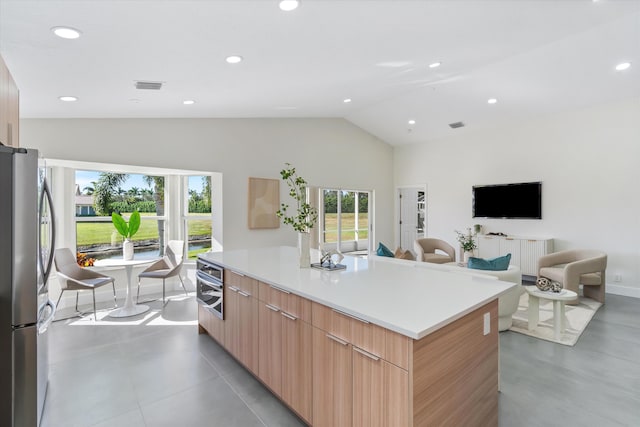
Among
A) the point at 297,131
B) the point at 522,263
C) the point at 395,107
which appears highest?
the point at 395,107

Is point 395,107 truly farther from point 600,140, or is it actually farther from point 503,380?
point 503,380

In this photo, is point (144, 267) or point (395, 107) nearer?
point (144, 267)

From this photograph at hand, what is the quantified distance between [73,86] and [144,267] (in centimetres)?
317

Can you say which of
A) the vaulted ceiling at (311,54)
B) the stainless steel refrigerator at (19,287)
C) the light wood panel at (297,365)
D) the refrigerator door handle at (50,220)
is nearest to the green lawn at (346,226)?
the vaulted ceiling at (311,54)

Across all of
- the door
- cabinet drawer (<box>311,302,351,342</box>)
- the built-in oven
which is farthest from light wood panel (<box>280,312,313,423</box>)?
the door

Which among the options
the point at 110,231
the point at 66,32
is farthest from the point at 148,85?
the point at 110,231

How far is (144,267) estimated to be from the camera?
5.17m

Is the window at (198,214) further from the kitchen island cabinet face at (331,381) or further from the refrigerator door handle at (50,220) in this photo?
the kitchen island cabinet face at (331,381)

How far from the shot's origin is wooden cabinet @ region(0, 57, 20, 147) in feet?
5.94

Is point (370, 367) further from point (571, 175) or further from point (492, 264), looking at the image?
point (571, 175)

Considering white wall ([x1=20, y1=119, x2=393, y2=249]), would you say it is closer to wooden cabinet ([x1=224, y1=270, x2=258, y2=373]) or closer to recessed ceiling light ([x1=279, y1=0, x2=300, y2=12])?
wooden cabinet ([x1=224, y1=270, x2=258, y2=373])

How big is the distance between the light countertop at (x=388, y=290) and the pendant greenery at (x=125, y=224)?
2.62m

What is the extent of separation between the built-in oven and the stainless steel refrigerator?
1.24 metres

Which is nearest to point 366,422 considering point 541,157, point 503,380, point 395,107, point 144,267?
point 503,380
